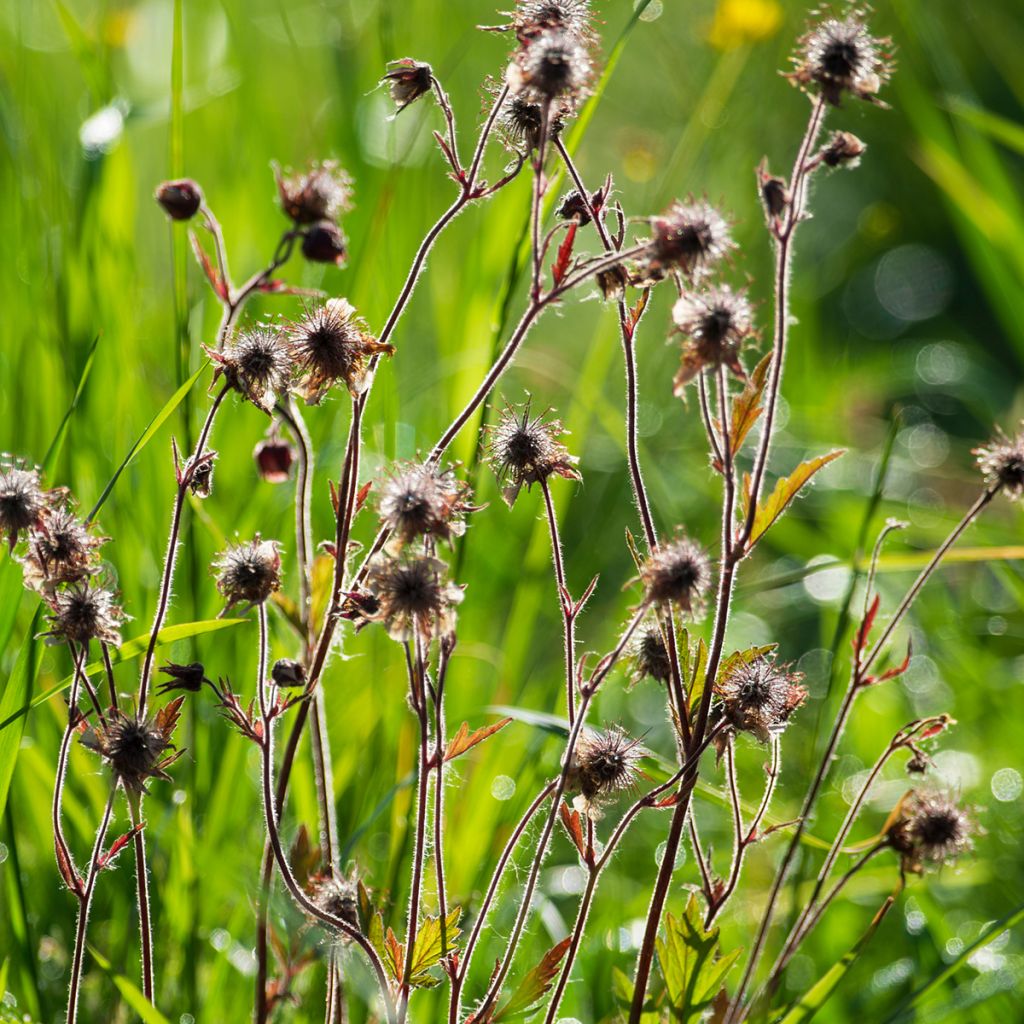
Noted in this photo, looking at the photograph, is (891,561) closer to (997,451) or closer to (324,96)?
(997,451)

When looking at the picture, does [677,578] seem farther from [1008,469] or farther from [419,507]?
[1008,469]

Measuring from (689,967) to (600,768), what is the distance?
0.84 feet

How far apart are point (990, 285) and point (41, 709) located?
7.93 feet

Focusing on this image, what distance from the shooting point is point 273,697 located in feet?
4.65

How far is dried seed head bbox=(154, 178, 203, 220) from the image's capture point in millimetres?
1658

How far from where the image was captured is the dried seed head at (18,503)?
136cm

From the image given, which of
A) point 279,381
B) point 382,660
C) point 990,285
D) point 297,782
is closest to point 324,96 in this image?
point 990,285

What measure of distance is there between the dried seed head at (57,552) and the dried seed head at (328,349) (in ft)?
0.91

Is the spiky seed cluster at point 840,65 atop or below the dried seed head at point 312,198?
below

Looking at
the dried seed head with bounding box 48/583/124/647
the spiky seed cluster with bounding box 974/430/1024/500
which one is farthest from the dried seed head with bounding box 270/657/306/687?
the spiky seed cluster with bounding box 974/430/1024/500

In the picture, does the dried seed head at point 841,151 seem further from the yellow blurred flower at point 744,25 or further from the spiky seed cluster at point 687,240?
the yellow blurred flower at point 744,25

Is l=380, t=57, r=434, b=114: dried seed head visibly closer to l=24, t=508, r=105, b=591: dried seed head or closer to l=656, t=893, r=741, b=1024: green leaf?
l=24, t=508, r=105, b=591: dried seed head

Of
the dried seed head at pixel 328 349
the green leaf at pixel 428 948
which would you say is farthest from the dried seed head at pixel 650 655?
the dried seed head at pixel 328 349

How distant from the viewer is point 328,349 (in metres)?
1.36
